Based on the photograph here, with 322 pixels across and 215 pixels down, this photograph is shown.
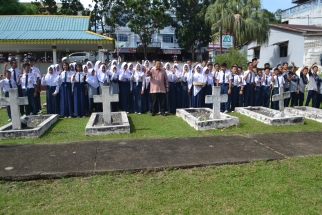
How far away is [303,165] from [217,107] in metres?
3.15

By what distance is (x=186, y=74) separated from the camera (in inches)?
392

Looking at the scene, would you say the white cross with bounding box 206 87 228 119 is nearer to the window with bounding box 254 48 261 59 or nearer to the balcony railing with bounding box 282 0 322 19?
the window with bounding box 254 48 261 59

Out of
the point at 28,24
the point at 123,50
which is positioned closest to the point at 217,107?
the point at 28,24

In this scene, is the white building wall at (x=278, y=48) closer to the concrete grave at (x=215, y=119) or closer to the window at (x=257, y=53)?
the window at (x=257, y=53)

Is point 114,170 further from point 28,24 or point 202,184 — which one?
point 28,24

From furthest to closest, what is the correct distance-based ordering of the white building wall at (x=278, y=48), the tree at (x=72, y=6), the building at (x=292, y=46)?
1. the tree at (x=72, y=6)
2. the white building wall at (x=278, y=48)
3. the building at (x=292, y=46)

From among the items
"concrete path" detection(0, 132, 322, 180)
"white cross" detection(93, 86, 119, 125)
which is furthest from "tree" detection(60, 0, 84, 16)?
"concrete path" detection(0, 132, 322, 180)

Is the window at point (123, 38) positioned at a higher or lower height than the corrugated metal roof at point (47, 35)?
higher

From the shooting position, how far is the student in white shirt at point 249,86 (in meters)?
9.89

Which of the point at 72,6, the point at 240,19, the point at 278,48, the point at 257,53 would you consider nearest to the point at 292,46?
the point at 278,48

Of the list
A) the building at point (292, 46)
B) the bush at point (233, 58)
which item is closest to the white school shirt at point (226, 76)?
the bush at point (233, 58)

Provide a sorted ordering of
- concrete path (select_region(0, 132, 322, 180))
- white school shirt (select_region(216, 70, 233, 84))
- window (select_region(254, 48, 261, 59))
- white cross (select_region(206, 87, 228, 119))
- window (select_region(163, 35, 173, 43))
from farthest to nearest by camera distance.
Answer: window (select_region(163, 35, 173, 43)) → window (select_region(254, 48, 261, 59)) → white school shirt (select_region(216, 70, 233, 84)) → white cross (select_region(206, 87, 228, 119)) → concrete path (select_region(0, 132, 322, 180))

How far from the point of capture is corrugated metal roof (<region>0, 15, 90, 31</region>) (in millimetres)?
17047

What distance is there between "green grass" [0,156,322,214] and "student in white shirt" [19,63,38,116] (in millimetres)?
5314
